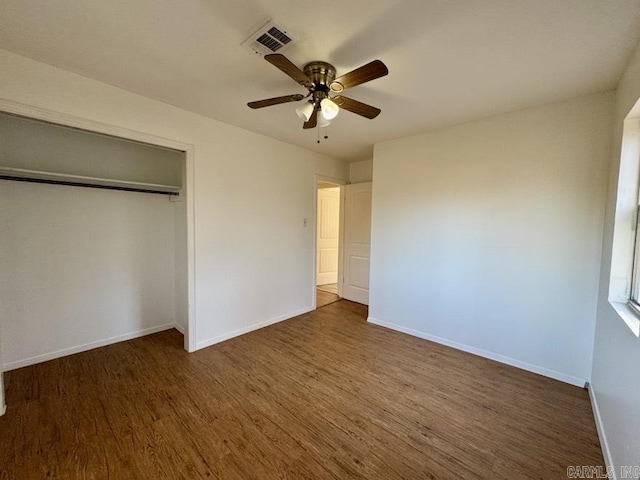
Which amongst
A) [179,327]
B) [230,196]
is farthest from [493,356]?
[179,327]

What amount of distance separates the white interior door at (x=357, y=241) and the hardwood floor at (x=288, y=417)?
6.01ft

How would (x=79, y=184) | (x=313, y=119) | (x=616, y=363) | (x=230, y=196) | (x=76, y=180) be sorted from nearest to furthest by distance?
1. (x=616, y=363)
2. (x=313, y=119)
3. (x=76, y=180)
4. (x=79, y=184)
5. (x=230, y=196)

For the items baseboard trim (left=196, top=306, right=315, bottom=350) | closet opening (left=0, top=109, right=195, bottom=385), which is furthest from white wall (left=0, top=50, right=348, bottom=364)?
closet opening (left=0, top=109, right=195, bottom=385)

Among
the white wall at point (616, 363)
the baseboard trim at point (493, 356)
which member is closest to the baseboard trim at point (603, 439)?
the white wall at point (616, 363)

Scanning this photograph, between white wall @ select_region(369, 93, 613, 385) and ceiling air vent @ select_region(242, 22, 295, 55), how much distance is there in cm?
211

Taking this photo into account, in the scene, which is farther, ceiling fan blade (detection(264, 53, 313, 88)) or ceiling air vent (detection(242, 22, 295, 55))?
ceiling air vent (detection(242, 22, 295, 55))

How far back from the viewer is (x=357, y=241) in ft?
15.1

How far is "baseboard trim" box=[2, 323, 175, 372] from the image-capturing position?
7.82 feet

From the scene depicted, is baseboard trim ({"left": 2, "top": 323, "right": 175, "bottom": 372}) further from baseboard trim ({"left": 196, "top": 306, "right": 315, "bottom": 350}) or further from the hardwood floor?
baseboard trim ({"left": 196, "top": 306, "right": 315, "bottom": 350})

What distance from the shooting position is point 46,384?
84.6 inches

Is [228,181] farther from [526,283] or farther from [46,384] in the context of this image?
[526,283]

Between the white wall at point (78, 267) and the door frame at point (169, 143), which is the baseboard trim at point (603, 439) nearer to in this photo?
the door frame at point (169, 143)

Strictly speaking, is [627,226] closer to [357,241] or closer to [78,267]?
[357,241]

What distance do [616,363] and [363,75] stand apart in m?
2.29
